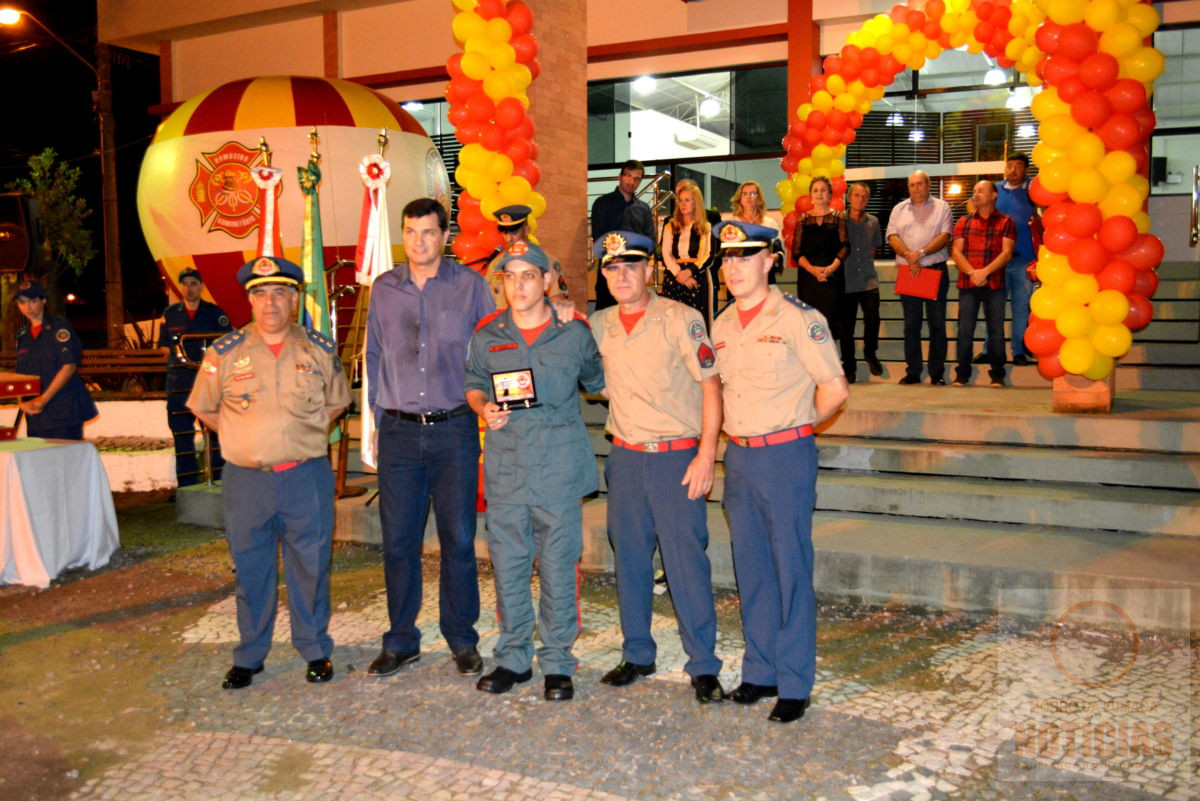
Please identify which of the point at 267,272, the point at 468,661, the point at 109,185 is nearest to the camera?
the point at 267,272

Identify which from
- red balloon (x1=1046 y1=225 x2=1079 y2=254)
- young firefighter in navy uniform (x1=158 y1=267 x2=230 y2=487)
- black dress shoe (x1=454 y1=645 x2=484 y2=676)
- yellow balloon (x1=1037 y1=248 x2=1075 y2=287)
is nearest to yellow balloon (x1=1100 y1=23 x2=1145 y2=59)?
red balloon (x1=1046 y1=225 x2=1079 y2=254)

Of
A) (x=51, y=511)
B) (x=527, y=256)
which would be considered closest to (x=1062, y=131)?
(x=527, y=256)

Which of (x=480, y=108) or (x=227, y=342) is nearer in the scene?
(x=227, y=342)

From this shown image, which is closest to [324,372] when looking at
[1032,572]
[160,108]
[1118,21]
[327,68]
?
[1032,572]

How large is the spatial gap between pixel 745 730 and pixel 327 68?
16037mm

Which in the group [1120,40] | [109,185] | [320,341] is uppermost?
[109,185]

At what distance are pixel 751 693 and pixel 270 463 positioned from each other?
2384 mm

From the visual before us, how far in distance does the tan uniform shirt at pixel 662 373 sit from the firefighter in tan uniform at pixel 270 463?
151cm

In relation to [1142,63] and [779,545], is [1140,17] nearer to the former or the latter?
[1142,63]

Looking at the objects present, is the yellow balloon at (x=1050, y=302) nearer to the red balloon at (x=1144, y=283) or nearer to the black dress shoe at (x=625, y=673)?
the red balloon at (x=1144, y=283)

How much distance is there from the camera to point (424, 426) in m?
4.79

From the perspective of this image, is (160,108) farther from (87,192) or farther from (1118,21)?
(87,192)

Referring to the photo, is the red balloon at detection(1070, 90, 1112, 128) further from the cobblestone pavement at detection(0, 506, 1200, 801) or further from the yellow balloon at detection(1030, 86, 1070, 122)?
the cobblestone pavement at detection(0, 506, 1200, 801)

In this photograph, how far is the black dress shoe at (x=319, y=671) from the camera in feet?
15.8
